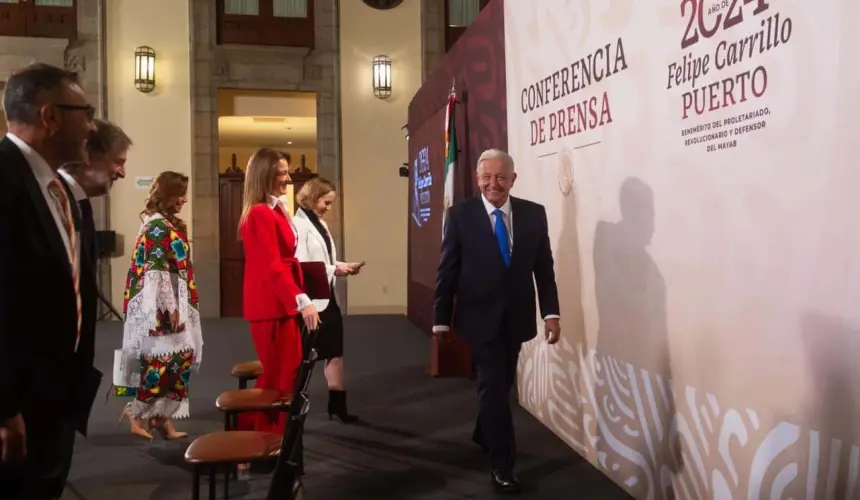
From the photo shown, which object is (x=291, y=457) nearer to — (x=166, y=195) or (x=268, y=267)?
(x=268, y=267)

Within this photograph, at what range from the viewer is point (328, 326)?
13.0 ft

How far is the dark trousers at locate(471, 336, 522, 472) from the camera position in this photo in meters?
2.92

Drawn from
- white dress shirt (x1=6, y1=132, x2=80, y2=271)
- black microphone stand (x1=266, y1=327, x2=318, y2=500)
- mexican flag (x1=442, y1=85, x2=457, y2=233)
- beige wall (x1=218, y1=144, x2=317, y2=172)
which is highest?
beige wall (x1=218, y1=144, x2=317, y2=172)

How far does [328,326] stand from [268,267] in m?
0.98

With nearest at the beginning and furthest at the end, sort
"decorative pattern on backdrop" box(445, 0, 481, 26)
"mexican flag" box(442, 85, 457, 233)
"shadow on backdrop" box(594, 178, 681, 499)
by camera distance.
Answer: "shadow on backdrop" box(594, 178, 681, 499)
"mexican flag" box(442, 85, 457, 233)
"decorative pattern on backdrop" box(445, 0, 481, 26)

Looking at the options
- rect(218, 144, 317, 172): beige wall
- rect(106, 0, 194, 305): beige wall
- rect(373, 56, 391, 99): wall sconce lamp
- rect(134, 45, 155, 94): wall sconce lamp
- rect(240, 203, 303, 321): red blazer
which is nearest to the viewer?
rect(240, 203, 303, 321): red blazer

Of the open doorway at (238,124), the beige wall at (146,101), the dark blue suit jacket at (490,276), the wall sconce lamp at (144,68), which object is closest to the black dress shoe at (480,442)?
the dark blue suit jacket at (490,276)

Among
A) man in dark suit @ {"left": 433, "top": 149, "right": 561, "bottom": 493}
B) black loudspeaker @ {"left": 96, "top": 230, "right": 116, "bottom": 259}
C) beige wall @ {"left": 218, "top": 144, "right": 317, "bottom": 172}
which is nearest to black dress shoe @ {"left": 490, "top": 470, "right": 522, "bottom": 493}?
man in dark suit @ {"left": 433, "top": 149, "right": 561, "bottom": 493}

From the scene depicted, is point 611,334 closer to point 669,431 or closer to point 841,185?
point 669,431

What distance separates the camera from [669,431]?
264 cm

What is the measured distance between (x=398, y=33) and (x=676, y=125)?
8.18 meters

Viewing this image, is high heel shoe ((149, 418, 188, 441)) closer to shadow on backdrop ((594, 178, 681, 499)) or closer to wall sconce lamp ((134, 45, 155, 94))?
shadow on backdrop ((594, 178, 681, 499))

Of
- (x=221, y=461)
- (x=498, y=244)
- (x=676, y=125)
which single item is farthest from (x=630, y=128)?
(x=221, y=461)

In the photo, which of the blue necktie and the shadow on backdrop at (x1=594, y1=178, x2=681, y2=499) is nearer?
the shadow on backdrop at (x1=594, y1=178, x2=681, y2=499)
